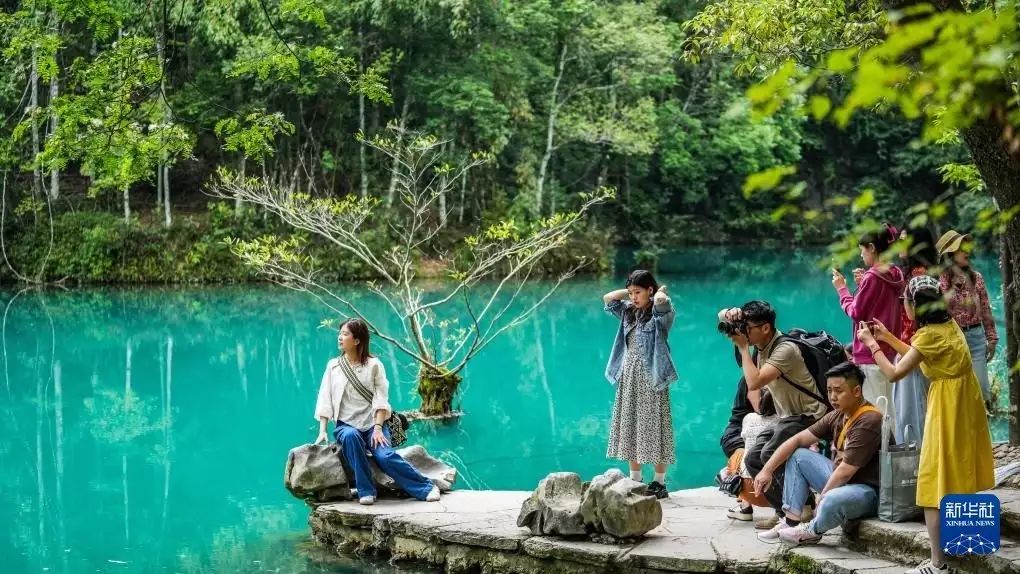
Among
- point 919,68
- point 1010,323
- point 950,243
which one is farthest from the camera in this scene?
point 950,243

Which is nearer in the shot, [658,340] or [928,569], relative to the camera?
[928,569]

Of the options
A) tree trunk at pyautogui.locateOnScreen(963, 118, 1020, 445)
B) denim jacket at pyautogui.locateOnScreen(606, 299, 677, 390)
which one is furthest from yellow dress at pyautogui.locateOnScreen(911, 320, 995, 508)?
denim jacket at pyautogui.locateOnScreen(606, 299, 677, 390)

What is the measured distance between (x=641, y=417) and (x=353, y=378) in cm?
165

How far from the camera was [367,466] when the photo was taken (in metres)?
6.26

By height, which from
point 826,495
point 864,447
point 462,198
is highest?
point 462,198

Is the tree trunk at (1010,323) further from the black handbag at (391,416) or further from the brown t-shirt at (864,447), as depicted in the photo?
the black handbag at (391,416)

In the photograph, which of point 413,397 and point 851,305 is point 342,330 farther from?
point 413,397

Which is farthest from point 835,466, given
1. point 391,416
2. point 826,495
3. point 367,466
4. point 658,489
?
point 391,416

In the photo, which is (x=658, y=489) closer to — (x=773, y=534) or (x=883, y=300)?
(x=773, y=534)

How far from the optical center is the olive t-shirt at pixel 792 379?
5.15 meters

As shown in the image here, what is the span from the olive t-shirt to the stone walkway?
588 millimetres

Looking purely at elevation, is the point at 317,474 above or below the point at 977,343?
below

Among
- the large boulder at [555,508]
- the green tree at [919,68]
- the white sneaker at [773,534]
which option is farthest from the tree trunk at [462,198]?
the white sneaker at [773,534]

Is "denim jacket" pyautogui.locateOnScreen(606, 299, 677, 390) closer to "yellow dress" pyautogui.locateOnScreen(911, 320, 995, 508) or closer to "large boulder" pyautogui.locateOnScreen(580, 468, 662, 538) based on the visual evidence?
"large boulder" pyautogui.locateOnScreen(580, 468, 662, 538)
